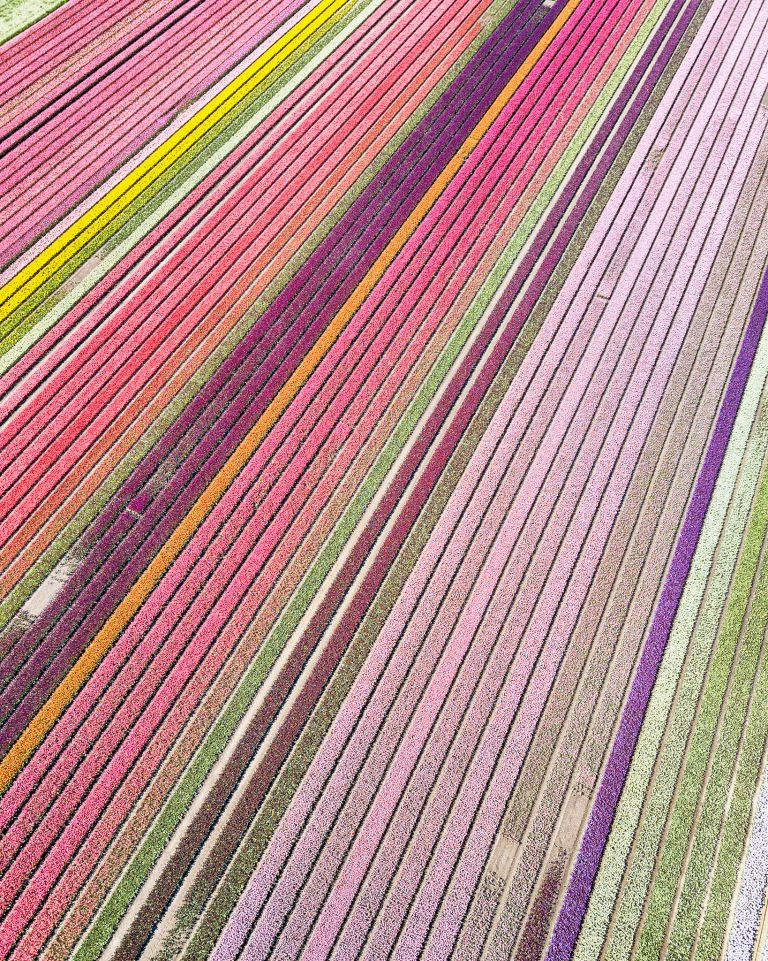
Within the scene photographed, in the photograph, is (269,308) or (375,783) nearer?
(375,783)

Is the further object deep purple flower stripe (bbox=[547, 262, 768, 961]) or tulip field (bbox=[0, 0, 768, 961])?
tulip field (bbox=[0, 0, 768, 961])

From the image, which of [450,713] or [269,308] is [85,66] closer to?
[269,308]

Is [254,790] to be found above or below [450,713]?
below

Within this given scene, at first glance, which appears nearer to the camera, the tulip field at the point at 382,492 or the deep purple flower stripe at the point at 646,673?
the deep purple flower stripe at the point at 646,673

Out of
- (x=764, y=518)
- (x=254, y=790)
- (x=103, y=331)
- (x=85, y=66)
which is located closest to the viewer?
(x=254, y=790)

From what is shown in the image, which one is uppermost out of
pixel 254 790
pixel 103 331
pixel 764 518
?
pixel 764 518

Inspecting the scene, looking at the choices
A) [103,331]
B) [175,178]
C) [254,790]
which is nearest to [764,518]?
[254,790]

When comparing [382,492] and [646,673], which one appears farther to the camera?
[382,492]

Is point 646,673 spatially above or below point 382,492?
below
